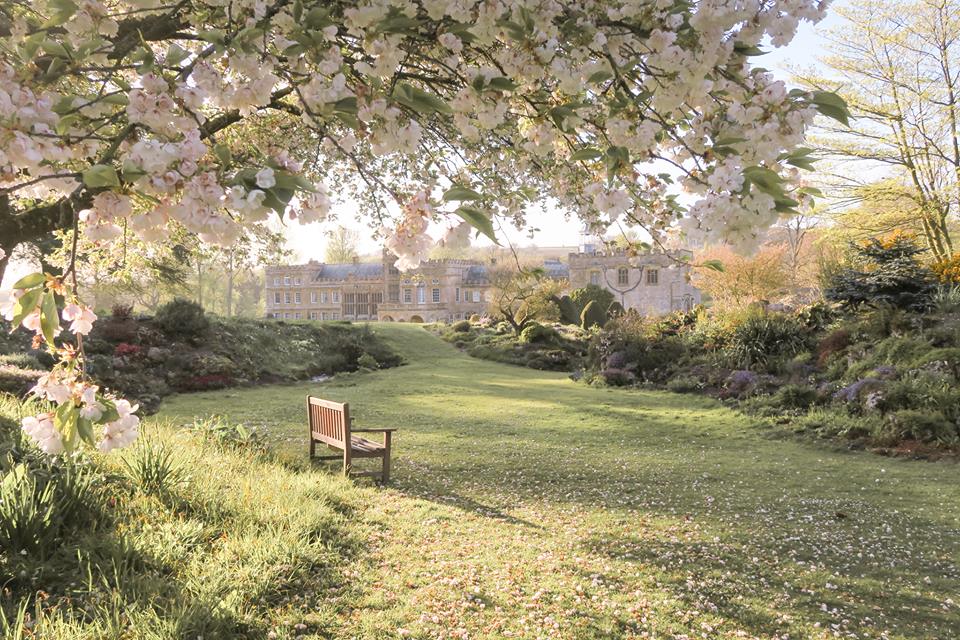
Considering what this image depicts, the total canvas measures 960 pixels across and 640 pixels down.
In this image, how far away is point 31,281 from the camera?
1.80 meters

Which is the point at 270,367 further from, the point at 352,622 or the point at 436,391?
the point at 352,622

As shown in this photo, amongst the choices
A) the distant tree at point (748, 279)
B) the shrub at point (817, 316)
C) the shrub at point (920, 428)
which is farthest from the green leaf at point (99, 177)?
the distant tree at point (748, 279)

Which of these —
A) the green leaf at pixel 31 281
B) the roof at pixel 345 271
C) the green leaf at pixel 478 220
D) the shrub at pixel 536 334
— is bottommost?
the shrub at pixel 536 334

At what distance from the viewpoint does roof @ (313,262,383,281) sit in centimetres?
6091

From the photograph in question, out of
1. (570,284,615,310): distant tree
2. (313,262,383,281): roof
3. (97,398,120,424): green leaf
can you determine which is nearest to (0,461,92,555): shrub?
(97,398,120,424): green leaf

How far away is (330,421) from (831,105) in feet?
21.6

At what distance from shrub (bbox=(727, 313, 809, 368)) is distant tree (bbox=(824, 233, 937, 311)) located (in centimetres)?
120

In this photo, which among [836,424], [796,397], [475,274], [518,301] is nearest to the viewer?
[836,424]

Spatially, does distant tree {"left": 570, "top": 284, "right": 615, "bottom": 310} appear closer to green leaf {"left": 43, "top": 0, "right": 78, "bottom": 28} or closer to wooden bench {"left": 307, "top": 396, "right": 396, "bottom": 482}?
wooden bench {"left": 307, "top": 396, "right": 396, "bottom": 482}

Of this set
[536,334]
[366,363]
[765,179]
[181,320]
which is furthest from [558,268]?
[765,179]

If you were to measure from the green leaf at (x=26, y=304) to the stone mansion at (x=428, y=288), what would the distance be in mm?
36138

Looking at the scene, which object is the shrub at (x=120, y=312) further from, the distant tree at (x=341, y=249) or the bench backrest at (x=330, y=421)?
the distant tree at (x=341, y=249)

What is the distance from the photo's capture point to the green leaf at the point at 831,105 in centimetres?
207

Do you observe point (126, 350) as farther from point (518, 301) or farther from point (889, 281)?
point (518, 301)
